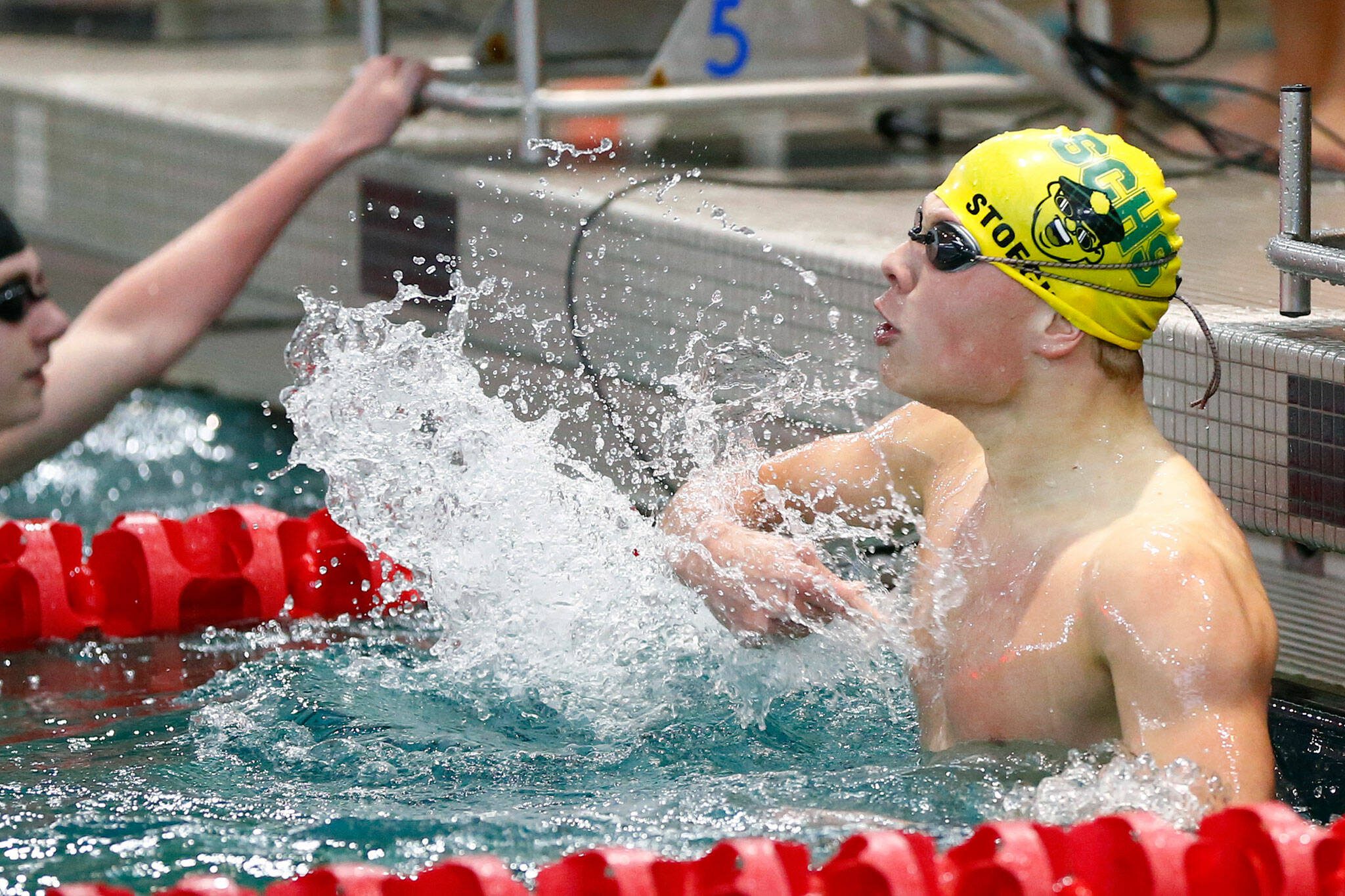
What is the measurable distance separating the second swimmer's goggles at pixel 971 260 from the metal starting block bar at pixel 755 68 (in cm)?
225

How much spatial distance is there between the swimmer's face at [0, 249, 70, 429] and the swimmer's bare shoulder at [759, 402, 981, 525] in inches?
63.2

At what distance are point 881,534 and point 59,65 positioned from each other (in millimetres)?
5333

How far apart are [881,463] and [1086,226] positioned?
552 mm

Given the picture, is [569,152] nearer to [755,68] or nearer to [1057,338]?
[755,68]

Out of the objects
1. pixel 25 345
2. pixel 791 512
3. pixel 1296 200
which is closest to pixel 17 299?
pixel 25 345

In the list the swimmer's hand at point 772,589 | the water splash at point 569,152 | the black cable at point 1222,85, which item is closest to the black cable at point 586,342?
the water splash at point 569,152

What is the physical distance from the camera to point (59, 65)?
6.99 metres

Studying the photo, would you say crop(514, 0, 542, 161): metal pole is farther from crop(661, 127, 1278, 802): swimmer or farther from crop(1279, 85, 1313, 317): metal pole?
Answer: crop(661, 127, 1278, 802): swimmer

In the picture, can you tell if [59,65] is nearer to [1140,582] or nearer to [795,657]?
[795,657]

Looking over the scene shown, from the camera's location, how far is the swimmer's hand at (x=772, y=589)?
2.34 meters

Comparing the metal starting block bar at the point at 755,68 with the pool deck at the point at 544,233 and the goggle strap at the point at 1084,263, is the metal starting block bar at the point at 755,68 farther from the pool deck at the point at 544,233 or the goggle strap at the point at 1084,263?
the goggle strap at the point at 1084,263

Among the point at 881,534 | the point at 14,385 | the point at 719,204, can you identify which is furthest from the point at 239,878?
the point at 719,204

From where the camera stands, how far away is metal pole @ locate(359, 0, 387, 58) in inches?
192

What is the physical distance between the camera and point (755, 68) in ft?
15.7
